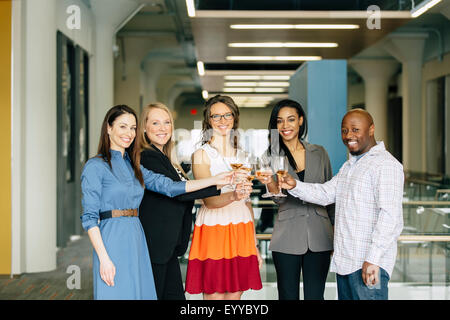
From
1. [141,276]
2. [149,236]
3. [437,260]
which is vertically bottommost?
[437,260]

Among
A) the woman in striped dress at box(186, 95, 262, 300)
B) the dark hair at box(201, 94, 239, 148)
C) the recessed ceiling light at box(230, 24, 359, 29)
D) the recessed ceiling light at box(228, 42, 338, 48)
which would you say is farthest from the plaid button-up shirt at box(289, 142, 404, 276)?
the recessed ceiling light at box(228, 42, 338, 48)

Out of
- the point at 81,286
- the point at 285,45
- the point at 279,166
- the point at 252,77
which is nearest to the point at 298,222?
the point at 279,166

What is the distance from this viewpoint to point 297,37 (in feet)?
26.9

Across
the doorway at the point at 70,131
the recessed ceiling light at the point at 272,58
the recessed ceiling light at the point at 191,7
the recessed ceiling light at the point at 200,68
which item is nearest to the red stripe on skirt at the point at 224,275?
the recessed ceiling light at the point at 191,7

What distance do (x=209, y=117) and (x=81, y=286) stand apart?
11.4 ft

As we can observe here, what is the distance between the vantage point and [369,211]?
259cm

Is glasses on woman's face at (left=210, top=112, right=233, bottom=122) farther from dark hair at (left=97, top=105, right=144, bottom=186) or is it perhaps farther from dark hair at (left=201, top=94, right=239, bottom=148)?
dark hair at (left=97, top=105, right=144, bottom=186)

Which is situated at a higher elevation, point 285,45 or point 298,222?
point 285,45

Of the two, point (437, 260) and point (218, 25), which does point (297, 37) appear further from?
point (437, 260)

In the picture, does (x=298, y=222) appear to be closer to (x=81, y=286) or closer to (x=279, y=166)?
(x=279, y=166)

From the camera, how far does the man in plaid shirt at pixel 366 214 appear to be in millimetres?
2504

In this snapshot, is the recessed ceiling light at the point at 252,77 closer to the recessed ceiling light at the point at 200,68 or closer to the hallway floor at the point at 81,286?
the recessed ceiling light at the point at 200,68
